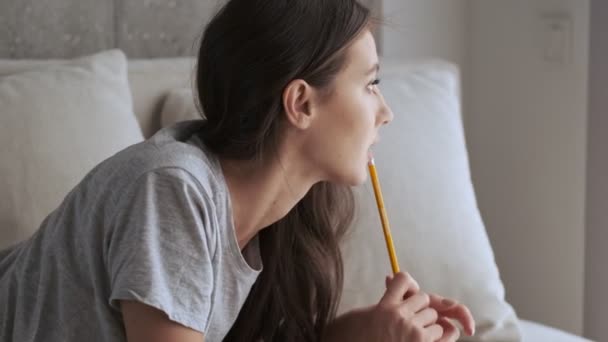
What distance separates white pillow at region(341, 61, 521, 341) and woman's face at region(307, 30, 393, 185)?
33 cm

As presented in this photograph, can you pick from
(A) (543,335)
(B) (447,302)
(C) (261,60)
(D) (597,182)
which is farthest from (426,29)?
(C) (261,60)

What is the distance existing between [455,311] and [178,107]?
0.57m

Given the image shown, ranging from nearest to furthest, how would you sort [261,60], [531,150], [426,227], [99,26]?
[261,60]
[426,227]
[99,26]
[531,150]

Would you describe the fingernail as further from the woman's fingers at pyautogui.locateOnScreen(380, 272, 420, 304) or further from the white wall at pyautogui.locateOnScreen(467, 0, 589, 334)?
the white wall at pyautogui.locateOnScreen(467, 0, 589, 334)

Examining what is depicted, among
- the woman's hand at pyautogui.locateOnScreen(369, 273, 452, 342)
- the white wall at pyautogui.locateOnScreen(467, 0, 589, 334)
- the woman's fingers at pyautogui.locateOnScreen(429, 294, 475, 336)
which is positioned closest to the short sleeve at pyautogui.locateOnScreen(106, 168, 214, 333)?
the woman's hand at pyautogui.locateOnScreen(369, 273, 452, 342)

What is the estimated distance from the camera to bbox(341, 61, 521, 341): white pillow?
1.50 m

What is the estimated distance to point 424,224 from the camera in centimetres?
155

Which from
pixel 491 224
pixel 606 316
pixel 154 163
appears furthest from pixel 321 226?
pixel 491 224

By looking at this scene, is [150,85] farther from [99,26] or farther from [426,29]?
[426,29]

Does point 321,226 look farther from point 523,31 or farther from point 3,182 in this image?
point 523,31

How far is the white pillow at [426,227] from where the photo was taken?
150cm

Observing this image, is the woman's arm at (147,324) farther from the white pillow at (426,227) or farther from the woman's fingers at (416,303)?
the white pillow at (426,227)

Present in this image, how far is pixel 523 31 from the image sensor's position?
208 centimetres

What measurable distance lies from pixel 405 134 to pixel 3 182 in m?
0.64
